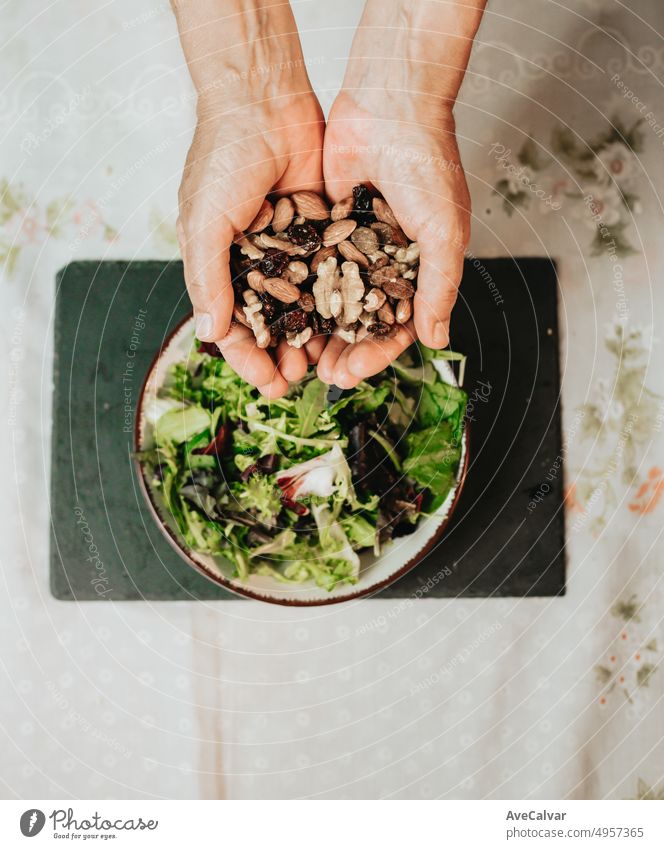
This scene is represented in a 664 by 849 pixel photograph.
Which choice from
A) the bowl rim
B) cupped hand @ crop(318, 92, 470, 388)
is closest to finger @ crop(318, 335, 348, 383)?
cupped hand @ crop(318, 92, 470, 388)

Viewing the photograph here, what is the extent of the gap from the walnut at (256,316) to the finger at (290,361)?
0.07 feet

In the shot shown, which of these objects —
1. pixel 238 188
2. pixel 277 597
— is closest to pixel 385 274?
pixel 238 188

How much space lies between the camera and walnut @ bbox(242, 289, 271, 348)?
1.75ft

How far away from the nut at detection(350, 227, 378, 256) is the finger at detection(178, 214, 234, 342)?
0.09 m

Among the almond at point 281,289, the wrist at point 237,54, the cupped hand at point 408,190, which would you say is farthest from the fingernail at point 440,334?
the wrist at point 237,54

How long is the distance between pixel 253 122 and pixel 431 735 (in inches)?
19.8

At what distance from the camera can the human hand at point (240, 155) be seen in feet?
1.71

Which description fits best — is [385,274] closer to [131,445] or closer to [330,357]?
[330,357]

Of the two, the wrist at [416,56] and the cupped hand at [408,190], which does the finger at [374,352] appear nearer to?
the cupped hand at [408,190]

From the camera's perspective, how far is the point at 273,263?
20.9 inches

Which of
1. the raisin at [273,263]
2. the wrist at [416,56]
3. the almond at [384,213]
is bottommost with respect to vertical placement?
the raisin at [273,263]

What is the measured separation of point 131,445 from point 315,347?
182 millimetres

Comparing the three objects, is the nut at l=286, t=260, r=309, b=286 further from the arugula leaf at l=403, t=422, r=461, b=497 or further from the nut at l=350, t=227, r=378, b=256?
the arugula leaf at l=403, t=422, r=461, b=497

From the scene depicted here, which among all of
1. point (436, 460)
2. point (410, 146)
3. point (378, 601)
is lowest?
point (378, 601)
